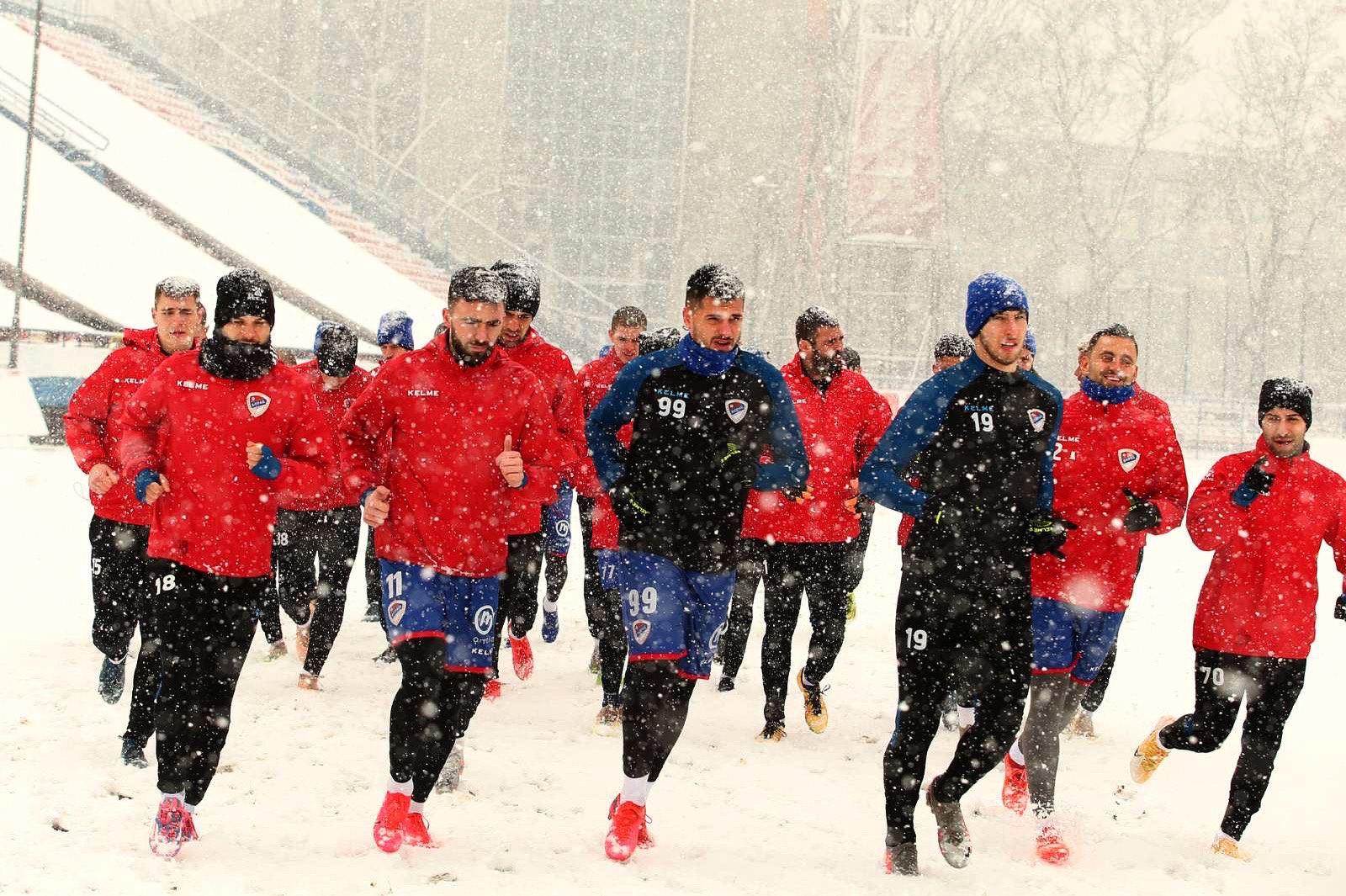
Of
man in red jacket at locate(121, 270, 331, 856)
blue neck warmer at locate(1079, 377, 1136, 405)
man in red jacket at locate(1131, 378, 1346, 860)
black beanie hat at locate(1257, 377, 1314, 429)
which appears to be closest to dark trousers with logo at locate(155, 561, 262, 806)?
man in red jacket at locate(121, 270, 331, 856)

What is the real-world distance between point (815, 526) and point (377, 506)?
310cm

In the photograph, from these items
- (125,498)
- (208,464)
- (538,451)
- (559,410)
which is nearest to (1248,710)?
(538,451)

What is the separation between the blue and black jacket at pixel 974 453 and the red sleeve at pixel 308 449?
216 cm

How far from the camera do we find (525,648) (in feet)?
27.7

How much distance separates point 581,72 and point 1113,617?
33423mm

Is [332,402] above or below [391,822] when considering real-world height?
above

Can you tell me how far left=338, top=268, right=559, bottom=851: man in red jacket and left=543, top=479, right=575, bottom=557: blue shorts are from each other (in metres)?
3.37

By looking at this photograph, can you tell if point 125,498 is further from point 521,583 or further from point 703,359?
point 703,359

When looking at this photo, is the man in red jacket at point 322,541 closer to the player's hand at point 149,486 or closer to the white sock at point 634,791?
the player's hand at point 149,486

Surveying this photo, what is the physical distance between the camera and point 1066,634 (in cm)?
576

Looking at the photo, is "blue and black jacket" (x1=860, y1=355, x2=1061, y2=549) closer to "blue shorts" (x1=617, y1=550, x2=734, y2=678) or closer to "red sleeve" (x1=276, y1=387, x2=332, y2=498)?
"blue shorts" (x1=617, y1=550, x2=734, y2=678)

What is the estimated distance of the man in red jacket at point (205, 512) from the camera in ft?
16.2

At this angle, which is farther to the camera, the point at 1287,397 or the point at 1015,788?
the point at 1015,788

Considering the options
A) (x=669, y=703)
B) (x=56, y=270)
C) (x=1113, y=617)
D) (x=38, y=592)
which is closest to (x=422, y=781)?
(x=669, y=703)
